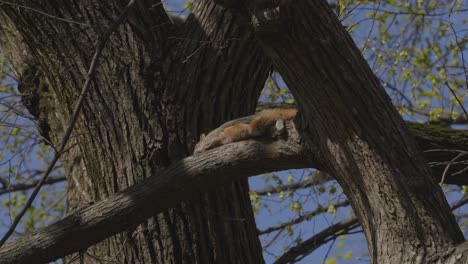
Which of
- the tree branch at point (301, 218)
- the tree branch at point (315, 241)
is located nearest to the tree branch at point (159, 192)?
the tree branch at point (315, 241)

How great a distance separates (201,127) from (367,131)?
127 cm

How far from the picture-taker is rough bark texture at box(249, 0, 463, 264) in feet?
9.43

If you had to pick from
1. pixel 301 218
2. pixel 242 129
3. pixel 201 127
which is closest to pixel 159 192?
pixel 242 129

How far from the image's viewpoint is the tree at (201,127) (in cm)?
292

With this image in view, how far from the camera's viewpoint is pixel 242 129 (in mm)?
3578

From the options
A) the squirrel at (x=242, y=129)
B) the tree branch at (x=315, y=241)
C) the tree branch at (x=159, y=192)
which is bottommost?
the tree branch at (x=315, y=241)

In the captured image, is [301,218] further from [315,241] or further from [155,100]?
[155,100]

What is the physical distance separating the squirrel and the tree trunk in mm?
282

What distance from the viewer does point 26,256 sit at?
3.53 meters

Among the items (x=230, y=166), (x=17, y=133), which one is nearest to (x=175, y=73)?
(x=230, y=166)

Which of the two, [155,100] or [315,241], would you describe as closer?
[155,100]

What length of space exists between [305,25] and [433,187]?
81cm

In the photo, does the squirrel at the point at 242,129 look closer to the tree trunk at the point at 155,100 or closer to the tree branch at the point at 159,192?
the tree branch at the point at 159,192

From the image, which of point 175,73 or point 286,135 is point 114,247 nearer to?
point 175,73
